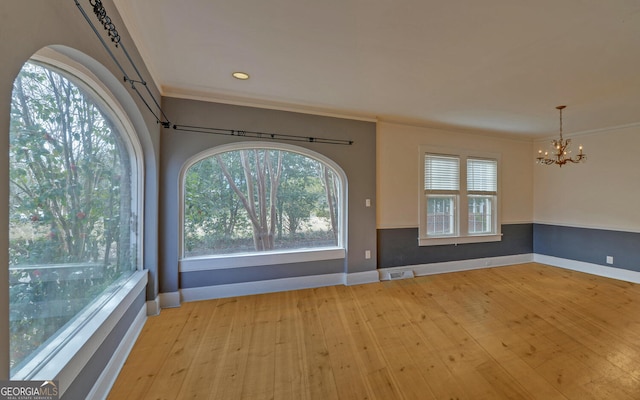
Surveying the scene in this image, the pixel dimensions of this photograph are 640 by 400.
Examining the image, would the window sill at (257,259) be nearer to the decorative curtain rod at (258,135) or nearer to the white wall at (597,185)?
the decorative curtain rod at (258,135)

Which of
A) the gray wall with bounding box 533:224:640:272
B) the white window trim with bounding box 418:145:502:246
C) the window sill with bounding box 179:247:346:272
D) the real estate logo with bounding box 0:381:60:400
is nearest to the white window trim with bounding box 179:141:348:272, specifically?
the window sill with bounding box 179:247:346:272

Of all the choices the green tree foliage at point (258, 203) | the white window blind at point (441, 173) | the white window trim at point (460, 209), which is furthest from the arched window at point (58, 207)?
the white window blind at point (441, 173)

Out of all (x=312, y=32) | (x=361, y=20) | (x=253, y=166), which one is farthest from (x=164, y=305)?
(x=361, y=20)

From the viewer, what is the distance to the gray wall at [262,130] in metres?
2.89

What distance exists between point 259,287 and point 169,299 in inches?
41.6

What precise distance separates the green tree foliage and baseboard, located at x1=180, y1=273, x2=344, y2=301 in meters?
0.45

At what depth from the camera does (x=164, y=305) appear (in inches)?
113

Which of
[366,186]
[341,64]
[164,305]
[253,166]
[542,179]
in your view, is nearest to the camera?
[341,64]

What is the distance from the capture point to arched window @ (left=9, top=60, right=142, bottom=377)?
1136 millimetres

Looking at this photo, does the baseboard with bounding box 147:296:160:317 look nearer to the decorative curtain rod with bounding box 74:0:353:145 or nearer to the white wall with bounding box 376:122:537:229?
the decorative curtain rod with bounding box 74:0:353:145

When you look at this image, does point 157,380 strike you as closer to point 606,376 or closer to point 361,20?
point 361,20

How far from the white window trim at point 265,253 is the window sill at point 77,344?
3.32 feet

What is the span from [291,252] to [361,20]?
2743 mm

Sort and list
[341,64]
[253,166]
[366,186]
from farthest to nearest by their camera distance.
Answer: [366,186] < [253,166] < [341,64]
